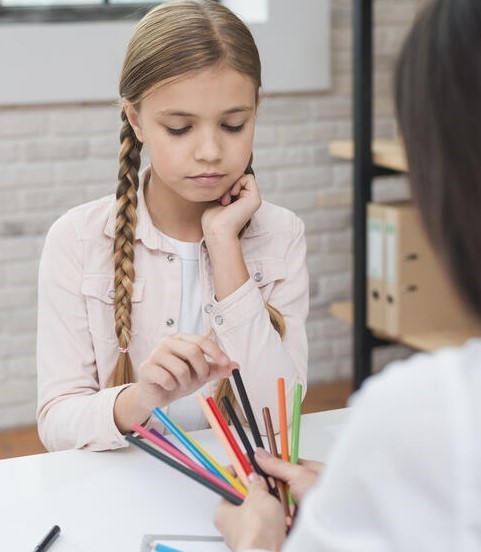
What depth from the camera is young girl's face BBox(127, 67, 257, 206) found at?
1.29m

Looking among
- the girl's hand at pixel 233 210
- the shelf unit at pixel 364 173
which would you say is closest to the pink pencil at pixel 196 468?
the girl's hand at pixel 233 210

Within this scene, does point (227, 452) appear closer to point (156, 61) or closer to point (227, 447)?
point (227, 447)

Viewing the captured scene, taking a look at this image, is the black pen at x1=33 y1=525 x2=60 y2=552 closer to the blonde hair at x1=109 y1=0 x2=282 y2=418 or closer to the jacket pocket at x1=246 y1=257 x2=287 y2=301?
the blonde hair at x1=109 y1=0 x2=282 y2=418

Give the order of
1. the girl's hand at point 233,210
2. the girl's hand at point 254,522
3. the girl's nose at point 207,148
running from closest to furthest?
the girl's hand at point 254,522 < the girl's nose at point 207,148 < the girl's hand at point 233,210

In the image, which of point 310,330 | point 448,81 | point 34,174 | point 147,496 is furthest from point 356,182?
point 448,81

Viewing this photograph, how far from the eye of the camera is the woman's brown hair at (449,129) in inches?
22.7

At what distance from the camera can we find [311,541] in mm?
588

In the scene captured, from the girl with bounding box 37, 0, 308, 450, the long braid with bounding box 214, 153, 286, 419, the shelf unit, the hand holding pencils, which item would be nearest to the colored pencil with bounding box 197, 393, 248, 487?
the hand holding pencils

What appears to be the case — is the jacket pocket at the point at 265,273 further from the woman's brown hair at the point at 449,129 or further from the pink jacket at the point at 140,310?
the woman's brown hair at the point at 449,129

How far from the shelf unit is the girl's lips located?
1.19 metres

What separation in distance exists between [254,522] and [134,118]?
29.0 inches

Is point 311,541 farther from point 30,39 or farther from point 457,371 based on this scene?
point 30,39

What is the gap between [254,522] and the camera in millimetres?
843

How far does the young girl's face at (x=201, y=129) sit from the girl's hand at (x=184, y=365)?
0.94 ft
